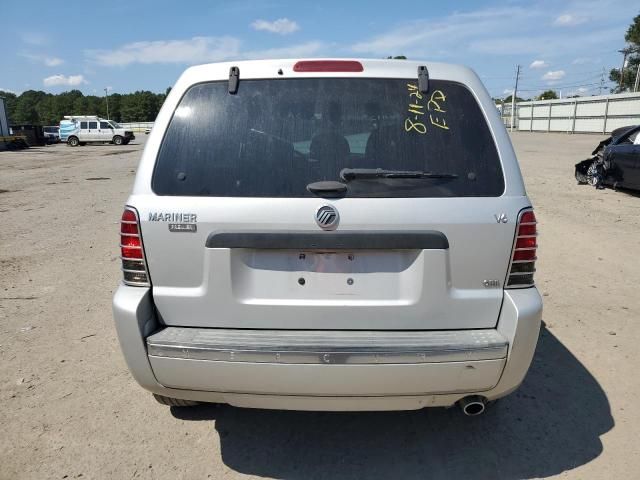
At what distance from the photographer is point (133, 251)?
253 centimetres

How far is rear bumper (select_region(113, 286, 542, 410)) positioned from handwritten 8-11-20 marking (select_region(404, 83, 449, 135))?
36.4 inches

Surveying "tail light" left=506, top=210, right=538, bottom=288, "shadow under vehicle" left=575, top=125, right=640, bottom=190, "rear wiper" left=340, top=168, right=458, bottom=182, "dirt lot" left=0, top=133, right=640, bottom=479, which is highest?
"rear wiper" left=340, top=168, right=458, bottom=182

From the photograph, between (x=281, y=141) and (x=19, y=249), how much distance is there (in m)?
6.60

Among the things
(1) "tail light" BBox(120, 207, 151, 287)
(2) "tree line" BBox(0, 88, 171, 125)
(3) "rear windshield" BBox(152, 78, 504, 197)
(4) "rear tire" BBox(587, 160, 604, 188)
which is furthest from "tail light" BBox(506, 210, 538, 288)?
(2) "tree line" BBox(0, 88, 171, 125)

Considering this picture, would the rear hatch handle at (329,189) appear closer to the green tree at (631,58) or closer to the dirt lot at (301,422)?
the dirt lot at (301,422)

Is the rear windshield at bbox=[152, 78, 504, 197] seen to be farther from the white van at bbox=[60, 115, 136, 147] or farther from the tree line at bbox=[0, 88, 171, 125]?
the tree line at bbox=[0, 88, 171, 125]

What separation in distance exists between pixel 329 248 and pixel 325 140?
55 cm

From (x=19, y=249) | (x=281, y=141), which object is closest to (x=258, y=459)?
(x=281, y=141)

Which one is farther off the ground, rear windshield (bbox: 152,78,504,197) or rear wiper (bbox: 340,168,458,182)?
rear windshield (bbox: 152,78,504,197)

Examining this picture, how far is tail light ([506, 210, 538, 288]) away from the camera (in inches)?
97.7

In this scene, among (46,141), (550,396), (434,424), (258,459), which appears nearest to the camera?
(258,459)

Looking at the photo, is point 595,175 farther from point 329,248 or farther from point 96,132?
point 96,132

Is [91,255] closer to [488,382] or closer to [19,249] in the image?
[19,249]

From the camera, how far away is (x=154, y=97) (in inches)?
5153
